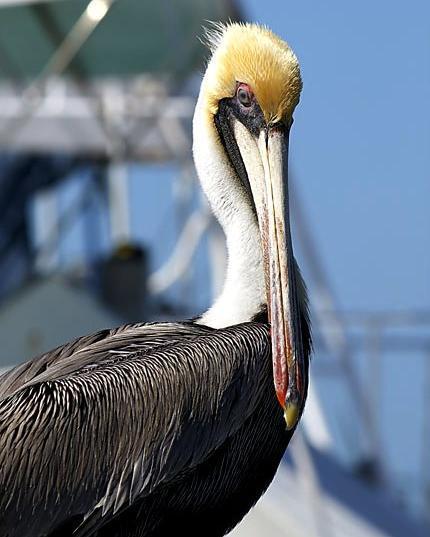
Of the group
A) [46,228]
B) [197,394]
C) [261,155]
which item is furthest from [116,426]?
[46,228]

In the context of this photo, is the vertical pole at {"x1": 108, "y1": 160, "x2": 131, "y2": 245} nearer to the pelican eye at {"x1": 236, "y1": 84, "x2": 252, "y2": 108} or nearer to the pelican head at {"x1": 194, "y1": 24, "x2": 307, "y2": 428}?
the pelican head at {"x1": 194, "y1": 24, "x2": 307, "y2": 428}

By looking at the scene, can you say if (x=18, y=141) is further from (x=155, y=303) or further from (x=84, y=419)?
(x=84, y=419)

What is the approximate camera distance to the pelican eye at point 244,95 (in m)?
4.34

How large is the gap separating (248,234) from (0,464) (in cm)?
92

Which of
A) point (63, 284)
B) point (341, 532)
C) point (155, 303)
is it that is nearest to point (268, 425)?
point (341, 532)

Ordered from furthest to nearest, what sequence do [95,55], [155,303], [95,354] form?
[155,303], [95,55], [95,354]

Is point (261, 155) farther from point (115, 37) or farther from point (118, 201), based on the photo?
point (118, 201)

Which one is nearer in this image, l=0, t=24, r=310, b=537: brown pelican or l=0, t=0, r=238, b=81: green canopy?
l=0, t=24, r=310, b=537: brown pelican

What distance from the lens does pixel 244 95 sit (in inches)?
171

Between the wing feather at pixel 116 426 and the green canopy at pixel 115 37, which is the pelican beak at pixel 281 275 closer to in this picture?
the wing feather at pixel 116 426

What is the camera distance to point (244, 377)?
411 cm

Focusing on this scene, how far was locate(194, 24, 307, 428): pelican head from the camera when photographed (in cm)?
407

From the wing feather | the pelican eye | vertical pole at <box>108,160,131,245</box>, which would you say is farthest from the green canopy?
the wing feather

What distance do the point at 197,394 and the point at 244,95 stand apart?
84 centimetres
